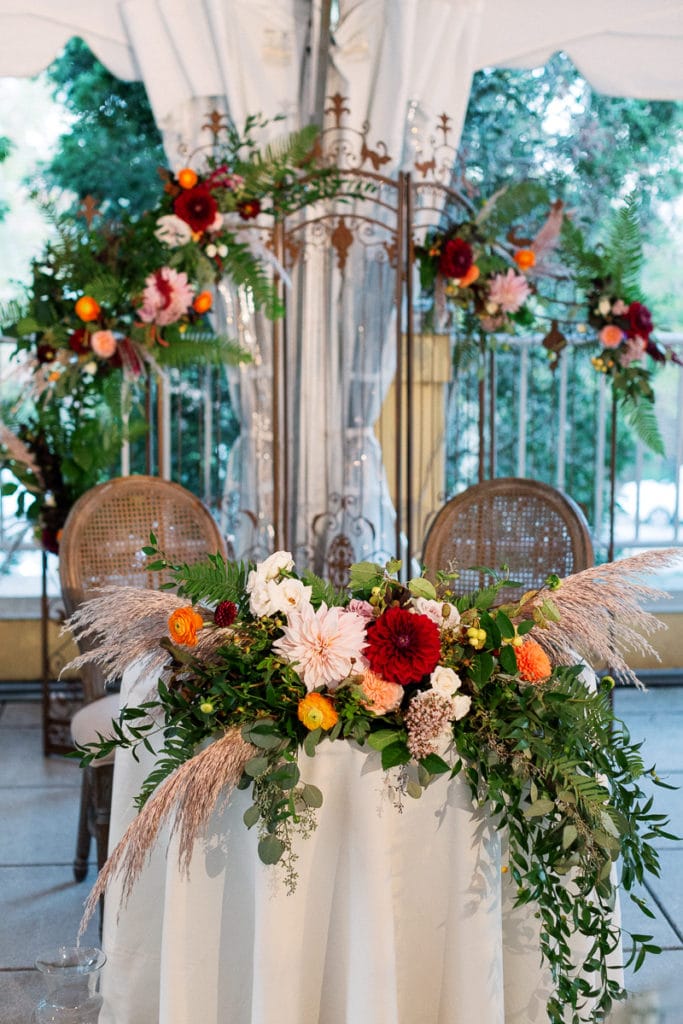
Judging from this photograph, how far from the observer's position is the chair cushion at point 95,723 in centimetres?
251

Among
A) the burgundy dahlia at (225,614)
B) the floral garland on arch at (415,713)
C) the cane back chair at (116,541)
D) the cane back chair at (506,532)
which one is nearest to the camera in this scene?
the floral garland on arch at (415,713)

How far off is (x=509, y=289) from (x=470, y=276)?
0.40ft

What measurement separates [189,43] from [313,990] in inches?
111

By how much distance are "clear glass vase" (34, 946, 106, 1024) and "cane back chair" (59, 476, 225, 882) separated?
559 mm

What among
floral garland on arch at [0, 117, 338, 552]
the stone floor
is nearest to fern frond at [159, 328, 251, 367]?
floral garland on arch at [0, 117, 338, 552]

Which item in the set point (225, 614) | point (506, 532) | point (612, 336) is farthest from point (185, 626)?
point (612, 336)

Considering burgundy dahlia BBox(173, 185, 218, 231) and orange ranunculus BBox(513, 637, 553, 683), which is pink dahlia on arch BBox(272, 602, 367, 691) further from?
burgundy dahlia BBox(173, 185, 218, 231)

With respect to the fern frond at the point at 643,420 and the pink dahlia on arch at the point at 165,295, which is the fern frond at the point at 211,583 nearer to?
the pink dahlia on arch at the point at 165,295

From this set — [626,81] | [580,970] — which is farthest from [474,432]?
[580,970]

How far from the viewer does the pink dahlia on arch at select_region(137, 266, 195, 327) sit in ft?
10.3

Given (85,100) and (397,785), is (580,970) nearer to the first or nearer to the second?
(397,785)

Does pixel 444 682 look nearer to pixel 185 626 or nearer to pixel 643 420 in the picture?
pixel 185 626

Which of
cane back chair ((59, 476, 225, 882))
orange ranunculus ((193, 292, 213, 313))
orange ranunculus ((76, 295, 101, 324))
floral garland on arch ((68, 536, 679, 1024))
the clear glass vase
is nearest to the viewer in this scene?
floral garland on arch ((68, 536, 679, 1024))

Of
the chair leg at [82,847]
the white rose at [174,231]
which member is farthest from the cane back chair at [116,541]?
the white rose at [174,231]
